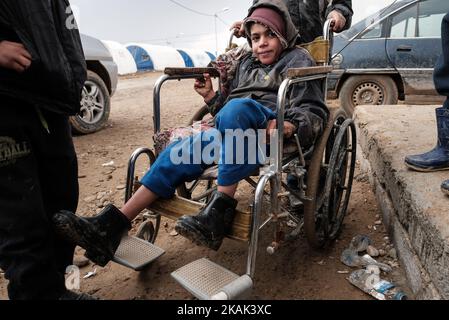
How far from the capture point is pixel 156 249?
6.54ft

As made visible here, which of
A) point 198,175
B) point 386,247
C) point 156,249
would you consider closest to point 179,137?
point 198,175

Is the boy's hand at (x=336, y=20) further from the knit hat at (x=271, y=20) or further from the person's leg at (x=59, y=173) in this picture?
the person's leg at (x=59, y=173)

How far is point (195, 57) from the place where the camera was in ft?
86.7

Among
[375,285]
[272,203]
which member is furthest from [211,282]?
[375,285]

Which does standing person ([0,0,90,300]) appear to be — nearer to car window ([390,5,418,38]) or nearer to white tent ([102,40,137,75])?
car window ([390,5,418,38])

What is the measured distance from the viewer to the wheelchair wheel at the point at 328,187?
1.99m

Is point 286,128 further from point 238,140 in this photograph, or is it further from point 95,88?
point 95,88

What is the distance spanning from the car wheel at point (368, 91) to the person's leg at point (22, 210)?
201 inches

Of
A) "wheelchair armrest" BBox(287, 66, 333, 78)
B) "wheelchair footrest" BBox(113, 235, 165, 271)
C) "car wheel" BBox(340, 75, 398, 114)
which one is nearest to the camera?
"wheelchair armrest" BBox(287, 66, 333, 78)

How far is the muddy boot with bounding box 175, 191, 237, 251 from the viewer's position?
1630 millimetres

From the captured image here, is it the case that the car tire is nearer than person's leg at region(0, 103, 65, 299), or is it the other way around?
person's leg at region(0, 103, 65, 299)

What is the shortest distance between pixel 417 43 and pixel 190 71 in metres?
4.66

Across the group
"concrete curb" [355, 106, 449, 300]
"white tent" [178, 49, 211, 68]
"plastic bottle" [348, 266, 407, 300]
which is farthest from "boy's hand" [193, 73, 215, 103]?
"white tent" [178, 49, 211, 68]
